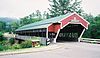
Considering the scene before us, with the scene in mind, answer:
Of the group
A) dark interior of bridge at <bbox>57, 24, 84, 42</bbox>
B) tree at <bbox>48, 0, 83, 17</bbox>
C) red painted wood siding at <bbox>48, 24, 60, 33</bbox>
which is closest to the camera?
red painted wood siding at <bbox>48, 24, 60, 33</bbox>

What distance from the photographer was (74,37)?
36.4 meters

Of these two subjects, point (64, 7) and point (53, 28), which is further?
point (64, 7)

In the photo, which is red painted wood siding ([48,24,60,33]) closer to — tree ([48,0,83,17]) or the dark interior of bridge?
the dark interior of bridge

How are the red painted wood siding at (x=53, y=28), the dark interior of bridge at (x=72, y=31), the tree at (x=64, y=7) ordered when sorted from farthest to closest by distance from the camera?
1. the tree at (x=64, y=7)
2. the dark interior of bridge at (x=72, y=31)
3. the red painted wood siding at (x=53, y=28)

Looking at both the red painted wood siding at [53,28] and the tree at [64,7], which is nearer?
the red painted wood siding at [53,28]

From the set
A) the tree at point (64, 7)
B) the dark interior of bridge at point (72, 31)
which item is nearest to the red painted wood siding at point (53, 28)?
the dark interior of bridge at point (72, 31)

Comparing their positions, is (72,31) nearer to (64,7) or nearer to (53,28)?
(53,28)

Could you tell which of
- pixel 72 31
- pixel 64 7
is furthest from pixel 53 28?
pixel 64 7

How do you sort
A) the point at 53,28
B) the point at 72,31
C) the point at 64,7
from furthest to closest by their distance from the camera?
the point at 64,7, the point at 72,31, the point at 53,28

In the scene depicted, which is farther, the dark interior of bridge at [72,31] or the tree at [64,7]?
the tree at [64,7]

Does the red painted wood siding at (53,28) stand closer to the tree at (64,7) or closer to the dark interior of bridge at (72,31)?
the dark interior of bridge at (72,31)

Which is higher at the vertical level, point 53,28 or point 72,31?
point 53,28

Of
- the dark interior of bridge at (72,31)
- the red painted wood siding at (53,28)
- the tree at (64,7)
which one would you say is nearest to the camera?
the red painted wood siding at (53,28)

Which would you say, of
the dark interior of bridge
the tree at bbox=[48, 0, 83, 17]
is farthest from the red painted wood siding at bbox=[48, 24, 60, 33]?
the tree at bbox=[48, 0, 83, 17]
